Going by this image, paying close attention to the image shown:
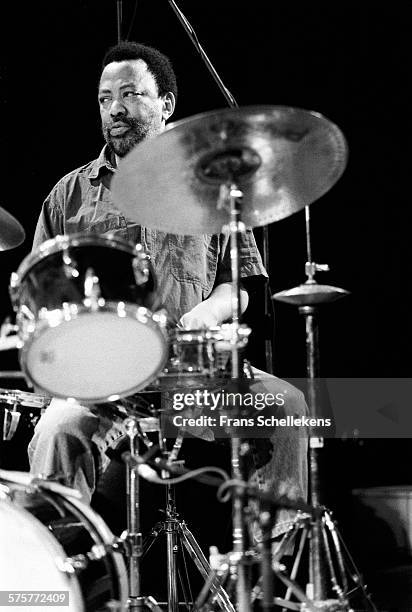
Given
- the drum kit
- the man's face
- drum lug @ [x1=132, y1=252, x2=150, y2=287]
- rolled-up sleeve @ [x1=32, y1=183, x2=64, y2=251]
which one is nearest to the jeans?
the drum kit

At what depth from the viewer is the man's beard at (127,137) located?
7.79ft

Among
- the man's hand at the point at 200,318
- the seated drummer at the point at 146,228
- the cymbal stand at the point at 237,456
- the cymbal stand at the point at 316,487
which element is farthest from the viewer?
the seated drummer at the point at 146,228

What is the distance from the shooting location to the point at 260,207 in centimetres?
166

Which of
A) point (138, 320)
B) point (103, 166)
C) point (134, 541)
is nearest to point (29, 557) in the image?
point (134, 541)

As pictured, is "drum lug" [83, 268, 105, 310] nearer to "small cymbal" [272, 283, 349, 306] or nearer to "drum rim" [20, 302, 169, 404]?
"drum rim" [20, 302, 169, 404]

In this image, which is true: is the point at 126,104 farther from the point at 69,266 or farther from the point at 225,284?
the point at 69,266

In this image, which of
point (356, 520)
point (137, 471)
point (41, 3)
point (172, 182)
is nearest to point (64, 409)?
point (137, 471)

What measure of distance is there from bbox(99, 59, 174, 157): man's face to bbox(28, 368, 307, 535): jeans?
0.96 meters

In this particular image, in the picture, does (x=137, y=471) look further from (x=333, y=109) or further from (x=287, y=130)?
(x=333, y=109)

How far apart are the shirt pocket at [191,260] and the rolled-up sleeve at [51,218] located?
404 millimetres

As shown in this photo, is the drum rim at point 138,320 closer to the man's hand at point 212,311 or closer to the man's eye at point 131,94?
the man's hand at point 212,311

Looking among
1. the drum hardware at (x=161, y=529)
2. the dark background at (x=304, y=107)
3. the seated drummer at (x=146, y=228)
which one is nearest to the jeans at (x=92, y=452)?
the seated drummer at (x=146, y=228)

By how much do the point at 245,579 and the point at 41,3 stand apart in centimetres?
284

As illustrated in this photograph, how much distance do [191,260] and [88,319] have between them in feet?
3.25
